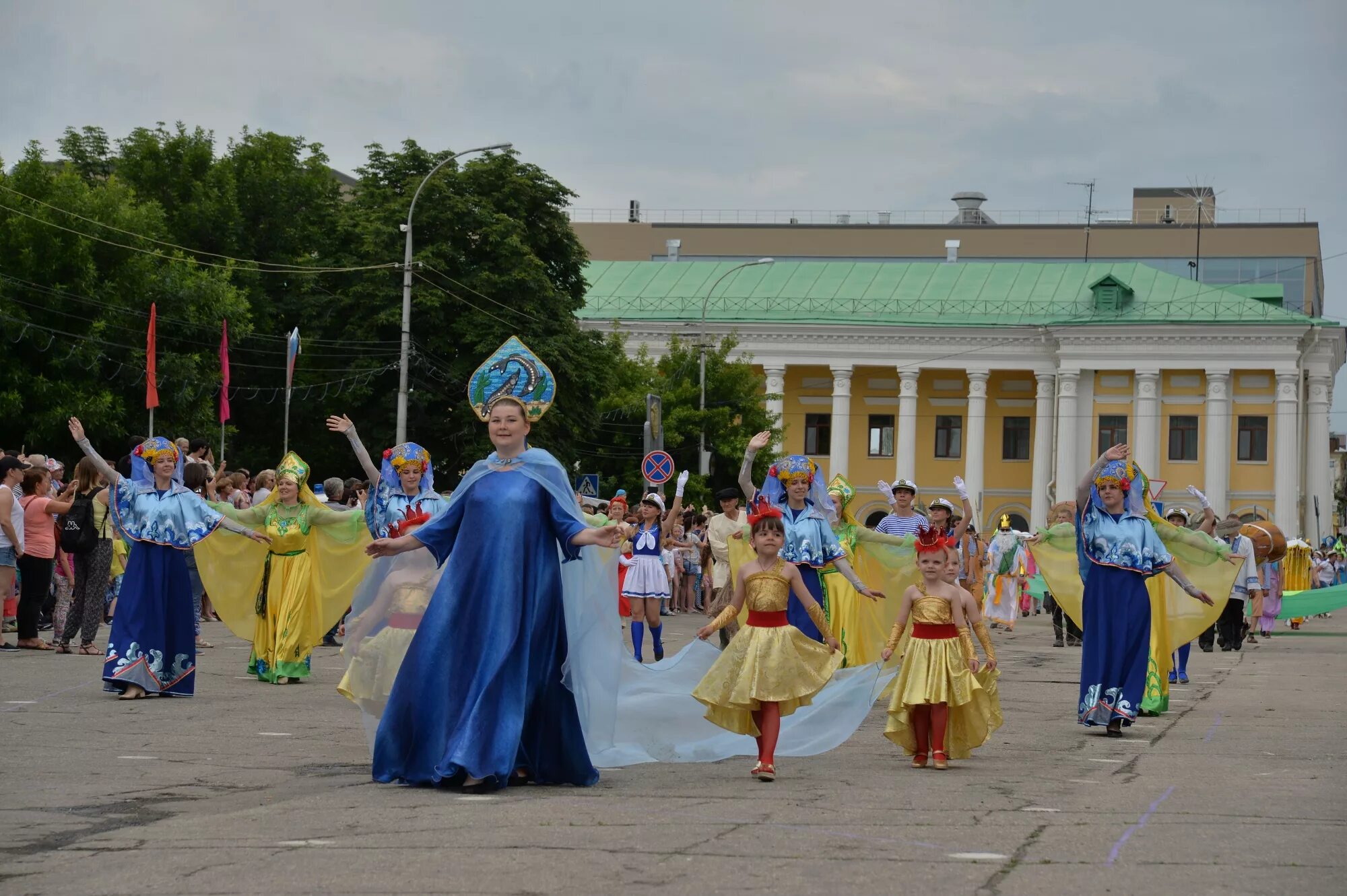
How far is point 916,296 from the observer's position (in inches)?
3135

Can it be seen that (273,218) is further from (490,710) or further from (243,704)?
(490,710)

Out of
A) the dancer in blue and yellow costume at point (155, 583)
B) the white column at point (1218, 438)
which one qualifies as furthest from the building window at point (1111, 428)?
the dancer in blue and yellow costume at point (155, 583)

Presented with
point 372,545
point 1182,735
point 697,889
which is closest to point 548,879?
point 697,889

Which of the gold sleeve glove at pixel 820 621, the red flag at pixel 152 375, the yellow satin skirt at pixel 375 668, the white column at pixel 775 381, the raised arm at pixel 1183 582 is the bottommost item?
the yellow satin skirt at pixel 375 668

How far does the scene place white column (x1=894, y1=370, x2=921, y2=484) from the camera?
79.2 m

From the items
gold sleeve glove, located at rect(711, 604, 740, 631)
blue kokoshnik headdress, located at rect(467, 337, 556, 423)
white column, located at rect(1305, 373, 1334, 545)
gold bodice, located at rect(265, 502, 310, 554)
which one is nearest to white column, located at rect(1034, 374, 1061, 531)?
white column, located at rect(1305, 373, 1334, 545)

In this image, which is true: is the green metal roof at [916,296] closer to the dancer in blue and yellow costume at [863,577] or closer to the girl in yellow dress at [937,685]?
the dancer in blue and yellow costume at [863,577]

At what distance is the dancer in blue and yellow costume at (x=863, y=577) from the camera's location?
568 inches

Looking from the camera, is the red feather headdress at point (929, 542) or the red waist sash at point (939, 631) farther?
the red feather headdress at point (929, 542)

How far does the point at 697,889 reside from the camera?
235 inches

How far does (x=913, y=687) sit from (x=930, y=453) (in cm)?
7165

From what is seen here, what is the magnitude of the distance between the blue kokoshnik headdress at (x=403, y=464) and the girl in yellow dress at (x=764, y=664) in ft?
14.5

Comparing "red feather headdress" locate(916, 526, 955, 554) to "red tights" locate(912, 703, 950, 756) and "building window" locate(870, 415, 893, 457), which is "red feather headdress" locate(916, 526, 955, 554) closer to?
"red tights" locate(912, 703, 950, 756)

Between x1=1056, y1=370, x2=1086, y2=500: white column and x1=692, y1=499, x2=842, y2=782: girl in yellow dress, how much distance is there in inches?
2672
